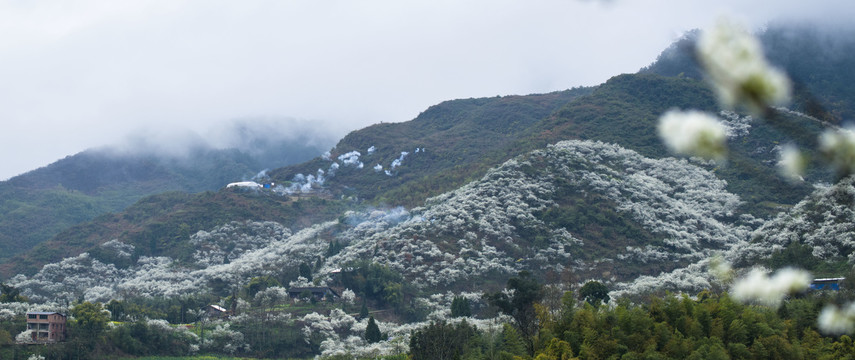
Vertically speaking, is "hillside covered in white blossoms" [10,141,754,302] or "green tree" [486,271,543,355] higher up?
"hillside covered in white blossoms" [10,141,754,302]

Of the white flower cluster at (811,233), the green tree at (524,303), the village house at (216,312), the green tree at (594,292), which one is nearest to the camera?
the green tree at (524,303)

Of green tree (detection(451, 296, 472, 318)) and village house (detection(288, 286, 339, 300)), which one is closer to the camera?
green tree (detection(451, 296, 472, 318))

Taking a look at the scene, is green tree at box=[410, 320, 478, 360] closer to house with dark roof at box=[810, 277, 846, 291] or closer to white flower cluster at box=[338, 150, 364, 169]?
house with dark roof at box=[810, 277, 846, 291]

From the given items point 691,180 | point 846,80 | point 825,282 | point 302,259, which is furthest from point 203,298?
point 846,80

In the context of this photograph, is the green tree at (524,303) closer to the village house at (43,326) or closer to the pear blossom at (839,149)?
the village house at (43,326)

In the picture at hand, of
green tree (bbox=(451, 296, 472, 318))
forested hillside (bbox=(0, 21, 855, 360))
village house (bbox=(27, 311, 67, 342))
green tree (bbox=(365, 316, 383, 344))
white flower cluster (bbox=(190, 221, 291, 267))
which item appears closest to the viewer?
forested hillside (bbox=(0, 21, 855, 360))

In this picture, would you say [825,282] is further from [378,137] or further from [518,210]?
[378,137]

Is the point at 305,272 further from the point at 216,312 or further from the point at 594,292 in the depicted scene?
the point at 594,292

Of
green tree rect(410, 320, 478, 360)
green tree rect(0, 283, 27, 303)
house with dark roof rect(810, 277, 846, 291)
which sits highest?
green tree rect(0, 283, 27, 303)

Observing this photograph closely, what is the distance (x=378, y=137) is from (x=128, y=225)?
4205 cm

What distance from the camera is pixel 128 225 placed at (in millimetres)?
88875

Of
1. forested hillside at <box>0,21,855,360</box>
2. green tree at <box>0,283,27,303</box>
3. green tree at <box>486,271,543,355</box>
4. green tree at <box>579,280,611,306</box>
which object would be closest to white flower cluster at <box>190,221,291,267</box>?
forested hillside at <box>0,21,855,360</box>

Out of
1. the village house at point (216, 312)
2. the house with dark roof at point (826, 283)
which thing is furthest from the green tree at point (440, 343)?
the village house at point (216, 312)

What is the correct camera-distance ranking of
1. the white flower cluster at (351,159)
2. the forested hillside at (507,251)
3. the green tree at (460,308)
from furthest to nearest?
the white flower cluster at (351,159) < the green tree at (460,308) < the forested hillside at (507,251)
